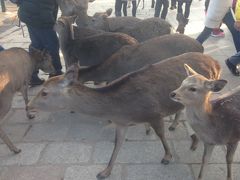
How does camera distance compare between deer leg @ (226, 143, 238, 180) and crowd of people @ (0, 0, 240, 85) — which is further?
crowd of people @ (0, 0, 240, 85)

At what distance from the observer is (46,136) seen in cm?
529

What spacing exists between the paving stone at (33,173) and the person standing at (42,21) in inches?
105

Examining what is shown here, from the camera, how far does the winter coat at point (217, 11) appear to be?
287 inches

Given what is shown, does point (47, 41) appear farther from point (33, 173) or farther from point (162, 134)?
point (162, 134)

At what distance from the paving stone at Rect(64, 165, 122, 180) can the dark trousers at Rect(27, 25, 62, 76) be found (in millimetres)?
2894

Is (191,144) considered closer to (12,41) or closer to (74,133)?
(74,133)

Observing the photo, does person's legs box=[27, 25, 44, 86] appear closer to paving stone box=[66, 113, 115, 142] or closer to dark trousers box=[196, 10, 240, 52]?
paving stone box=[66, 113, 115, 142]

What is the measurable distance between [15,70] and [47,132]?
106 cm

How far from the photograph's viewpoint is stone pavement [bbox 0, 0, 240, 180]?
173 inches

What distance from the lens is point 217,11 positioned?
7352 mm

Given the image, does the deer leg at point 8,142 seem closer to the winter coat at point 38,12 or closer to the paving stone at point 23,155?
the paving stone at point 23,155

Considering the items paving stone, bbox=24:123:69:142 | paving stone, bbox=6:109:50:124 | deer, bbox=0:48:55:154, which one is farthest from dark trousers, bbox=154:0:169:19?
paving stone, bbox=24:123:69:142

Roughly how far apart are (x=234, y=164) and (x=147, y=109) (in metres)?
1.33

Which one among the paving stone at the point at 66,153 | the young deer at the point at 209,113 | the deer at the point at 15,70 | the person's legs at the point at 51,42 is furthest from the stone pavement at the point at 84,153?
the person's legs at the point at 51,42
